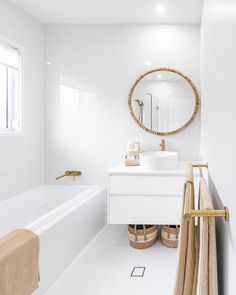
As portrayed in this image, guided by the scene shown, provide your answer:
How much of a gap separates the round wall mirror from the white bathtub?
92 cm

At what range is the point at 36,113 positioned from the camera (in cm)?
351

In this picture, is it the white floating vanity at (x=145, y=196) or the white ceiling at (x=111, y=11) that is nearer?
the white floating vanity at (x=145, y=196)

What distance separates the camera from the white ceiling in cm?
293

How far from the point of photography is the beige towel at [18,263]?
136 cm

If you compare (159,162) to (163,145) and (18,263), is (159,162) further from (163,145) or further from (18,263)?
(18,263)

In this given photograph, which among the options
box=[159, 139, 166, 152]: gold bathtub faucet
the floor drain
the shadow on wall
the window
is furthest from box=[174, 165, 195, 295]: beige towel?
box=[159, 139, 166, 152]: gold bathtub faucet

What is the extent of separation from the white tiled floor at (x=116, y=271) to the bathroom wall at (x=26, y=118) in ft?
3.14

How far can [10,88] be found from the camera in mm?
3139

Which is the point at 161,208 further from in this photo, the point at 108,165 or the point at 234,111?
the point at 234,111

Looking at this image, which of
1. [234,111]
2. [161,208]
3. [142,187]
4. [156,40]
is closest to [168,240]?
[161,208]

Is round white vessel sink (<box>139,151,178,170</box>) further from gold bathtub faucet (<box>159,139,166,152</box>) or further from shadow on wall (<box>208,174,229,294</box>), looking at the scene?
shadow on wall (<box>208,174,229,294</box>)

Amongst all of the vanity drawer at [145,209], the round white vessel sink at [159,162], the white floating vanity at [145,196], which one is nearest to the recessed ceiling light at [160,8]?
the round white vessel sink at [159,162]

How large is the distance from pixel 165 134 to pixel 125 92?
0.63 m

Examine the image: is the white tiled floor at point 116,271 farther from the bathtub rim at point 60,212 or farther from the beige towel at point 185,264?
the beige towel at point 185,264
